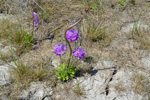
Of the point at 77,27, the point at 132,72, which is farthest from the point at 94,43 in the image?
the point at 132,72

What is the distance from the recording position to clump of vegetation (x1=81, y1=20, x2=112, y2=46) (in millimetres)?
3348

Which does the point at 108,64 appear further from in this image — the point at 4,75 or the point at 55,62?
the point at 4,75

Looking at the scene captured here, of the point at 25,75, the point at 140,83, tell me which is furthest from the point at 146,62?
the point at 25,75

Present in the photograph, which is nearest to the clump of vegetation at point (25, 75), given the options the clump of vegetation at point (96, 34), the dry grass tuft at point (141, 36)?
the clump of vegetation at point (96, 34)

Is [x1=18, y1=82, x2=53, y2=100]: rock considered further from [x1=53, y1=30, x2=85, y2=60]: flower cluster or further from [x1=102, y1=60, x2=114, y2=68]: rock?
[x1=102, y1=60, x2=114, y2=68]: rock

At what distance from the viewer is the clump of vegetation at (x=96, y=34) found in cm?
335

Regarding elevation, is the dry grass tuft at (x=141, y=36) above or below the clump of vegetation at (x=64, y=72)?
above

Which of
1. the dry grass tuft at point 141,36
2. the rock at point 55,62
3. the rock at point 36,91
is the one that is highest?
the dry grass tuft at point 141,36

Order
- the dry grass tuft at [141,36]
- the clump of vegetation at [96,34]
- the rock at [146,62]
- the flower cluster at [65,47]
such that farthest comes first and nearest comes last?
the clump of vegetation at [96,34] → the dry grass tuft at [141,36] → the rock at [146,62] → the flower cluster at [65,47]

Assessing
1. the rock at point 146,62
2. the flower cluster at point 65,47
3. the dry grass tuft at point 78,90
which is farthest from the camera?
the rock at point 146,62

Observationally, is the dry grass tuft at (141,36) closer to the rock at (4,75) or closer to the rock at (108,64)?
the rock at (108,64)

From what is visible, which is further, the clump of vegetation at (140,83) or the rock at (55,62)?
the rock at (55,62)

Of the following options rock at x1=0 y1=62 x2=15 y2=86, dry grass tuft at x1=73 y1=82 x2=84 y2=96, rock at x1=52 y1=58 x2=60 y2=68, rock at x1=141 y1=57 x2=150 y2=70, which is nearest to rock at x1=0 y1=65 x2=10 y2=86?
rock at x1=0 y1=62 x2=15 y2=86

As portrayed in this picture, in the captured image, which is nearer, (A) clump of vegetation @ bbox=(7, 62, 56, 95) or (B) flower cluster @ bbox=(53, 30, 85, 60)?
(B) flower cluster @ bbox=(53, 30, 85, 60)
